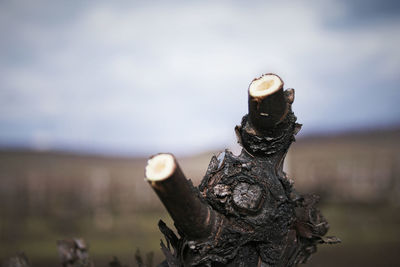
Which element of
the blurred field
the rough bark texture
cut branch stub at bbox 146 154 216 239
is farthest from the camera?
the blurred field

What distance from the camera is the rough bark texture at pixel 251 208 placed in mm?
1151

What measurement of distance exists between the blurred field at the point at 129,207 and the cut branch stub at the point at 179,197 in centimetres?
312

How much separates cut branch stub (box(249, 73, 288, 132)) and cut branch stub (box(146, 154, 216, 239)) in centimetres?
31

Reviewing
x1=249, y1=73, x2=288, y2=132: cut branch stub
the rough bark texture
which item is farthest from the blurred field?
x1=249, y1=73, x2=288, y2=132: cut branch stub

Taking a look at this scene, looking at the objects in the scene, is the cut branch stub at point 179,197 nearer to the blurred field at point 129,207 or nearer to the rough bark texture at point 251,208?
the rough bark texture at point 251,208

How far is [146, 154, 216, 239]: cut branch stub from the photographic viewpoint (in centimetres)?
96

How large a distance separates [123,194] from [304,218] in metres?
4.66

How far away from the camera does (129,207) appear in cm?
564

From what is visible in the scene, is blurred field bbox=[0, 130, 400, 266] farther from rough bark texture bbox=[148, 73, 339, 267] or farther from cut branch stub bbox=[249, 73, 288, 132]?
cut branch stub bbox=[249, 73, 288, 132]

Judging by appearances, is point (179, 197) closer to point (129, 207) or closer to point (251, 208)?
point (251, 208)

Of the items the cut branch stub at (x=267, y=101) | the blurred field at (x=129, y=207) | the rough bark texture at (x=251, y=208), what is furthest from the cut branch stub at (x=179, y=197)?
the blurred field at (x=129, y=207)

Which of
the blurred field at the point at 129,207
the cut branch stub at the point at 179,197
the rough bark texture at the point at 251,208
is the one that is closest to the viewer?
the cut branch stub at the point at 179,197

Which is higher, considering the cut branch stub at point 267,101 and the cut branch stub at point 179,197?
the cut branch stub at point 267,101

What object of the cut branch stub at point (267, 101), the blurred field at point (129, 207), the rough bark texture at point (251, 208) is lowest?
the rough bark texture at point (251, 208)
